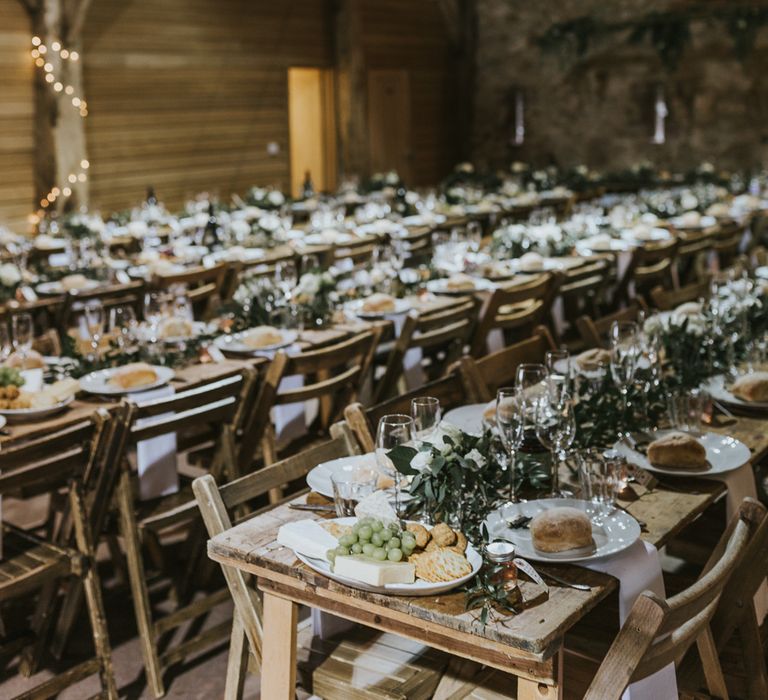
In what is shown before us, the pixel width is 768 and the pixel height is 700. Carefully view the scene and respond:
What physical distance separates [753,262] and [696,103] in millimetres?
9651

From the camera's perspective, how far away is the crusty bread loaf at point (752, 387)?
306 centimetres

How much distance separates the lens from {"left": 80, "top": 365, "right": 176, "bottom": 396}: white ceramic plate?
3404 mm

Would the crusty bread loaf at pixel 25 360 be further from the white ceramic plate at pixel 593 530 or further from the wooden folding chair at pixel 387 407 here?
the white ceramic plate at pixel 593 530

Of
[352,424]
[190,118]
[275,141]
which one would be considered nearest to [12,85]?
[190,118]

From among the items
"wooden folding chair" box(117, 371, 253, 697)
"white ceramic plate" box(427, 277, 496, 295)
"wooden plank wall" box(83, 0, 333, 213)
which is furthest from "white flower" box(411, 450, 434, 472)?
"wooden plank wall" box(83, 0, 333, 213)

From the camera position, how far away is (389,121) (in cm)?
1512

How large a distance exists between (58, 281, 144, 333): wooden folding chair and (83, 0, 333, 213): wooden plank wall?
5.31 meters

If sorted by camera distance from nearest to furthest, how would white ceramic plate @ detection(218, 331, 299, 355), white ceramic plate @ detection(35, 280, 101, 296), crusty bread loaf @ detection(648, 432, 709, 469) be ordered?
crusty bread loaf @ detection(648, 432, 709, 469), white ceramic plate @ detection(218, 331, 299, 355), white ceramic plate @ detection(35, 280, 101, 296)

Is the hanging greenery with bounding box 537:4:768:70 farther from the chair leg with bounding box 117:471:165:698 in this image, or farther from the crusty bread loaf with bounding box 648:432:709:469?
the chair leg with bounding box 117:471:165:698

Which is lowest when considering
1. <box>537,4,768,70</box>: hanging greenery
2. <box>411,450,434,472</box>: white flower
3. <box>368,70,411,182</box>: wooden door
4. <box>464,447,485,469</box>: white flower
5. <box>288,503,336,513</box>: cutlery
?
<box>288,503,336,513</box>: cutlery

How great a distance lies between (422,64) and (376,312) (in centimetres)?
1201

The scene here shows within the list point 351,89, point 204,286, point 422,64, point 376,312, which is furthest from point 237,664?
point 422,64

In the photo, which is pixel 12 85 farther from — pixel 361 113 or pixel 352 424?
pixel 352 424

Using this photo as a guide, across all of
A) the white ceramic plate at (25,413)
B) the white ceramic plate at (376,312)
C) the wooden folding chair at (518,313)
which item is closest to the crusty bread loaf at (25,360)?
the white ceramic plate at (25,413)
